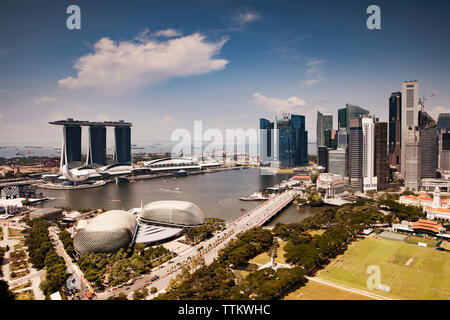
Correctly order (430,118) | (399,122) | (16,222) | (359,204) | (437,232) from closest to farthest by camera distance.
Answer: (437,232) → (16,222) → (359,204) → (430,118) → (399,122)

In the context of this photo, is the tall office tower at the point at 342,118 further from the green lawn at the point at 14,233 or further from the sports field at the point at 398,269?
the green lawn at the point at 14,233

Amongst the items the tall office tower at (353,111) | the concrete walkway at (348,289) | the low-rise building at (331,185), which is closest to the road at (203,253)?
the concrete walkway at (348,289)

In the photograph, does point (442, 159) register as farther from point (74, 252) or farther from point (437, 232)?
point (74, 252)

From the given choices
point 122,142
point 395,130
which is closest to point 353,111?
point 395,130

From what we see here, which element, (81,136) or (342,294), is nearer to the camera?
(342,294)

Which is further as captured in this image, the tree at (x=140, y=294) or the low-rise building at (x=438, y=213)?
the low-rise building at (x=438, y=213)

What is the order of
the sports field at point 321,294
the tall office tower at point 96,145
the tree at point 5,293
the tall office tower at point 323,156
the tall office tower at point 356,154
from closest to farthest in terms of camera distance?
the tree at point 5,293 → the sports field at point 321,294 → the tall office tower at point 356,154 → the tall office tower at point 323,156 → the tall office tower at point 96,145

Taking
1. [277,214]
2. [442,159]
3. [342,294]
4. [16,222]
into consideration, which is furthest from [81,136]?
[442,159]
